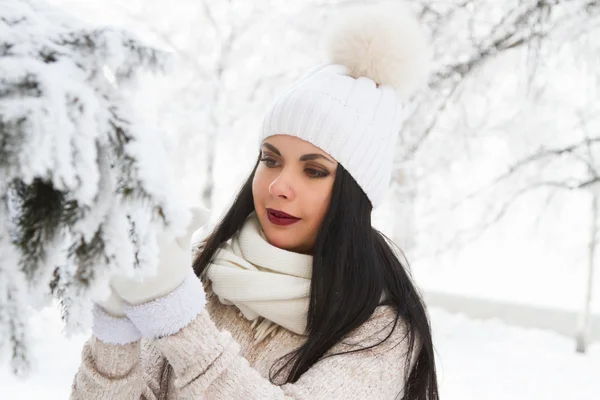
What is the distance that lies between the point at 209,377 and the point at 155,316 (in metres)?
0.16

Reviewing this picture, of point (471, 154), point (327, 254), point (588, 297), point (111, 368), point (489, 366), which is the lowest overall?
point (489, 366)

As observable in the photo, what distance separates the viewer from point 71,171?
49 centimetres

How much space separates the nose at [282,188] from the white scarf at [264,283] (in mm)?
141

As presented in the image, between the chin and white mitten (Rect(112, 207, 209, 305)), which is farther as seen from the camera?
the chin

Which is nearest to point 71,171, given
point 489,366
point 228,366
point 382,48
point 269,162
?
point 228,366

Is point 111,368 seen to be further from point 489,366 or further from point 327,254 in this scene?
point 489,366

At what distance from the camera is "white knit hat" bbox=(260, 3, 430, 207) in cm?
139

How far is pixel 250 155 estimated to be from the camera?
5.00 metres

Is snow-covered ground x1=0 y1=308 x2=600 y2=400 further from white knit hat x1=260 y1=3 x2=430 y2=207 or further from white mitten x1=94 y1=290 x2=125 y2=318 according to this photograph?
white mitten x1=94 y1=290 x2=125 y2=318

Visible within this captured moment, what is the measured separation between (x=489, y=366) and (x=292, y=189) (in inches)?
146

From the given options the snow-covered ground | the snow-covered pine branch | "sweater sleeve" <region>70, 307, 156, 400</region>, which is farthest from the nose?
the snow-covered ground

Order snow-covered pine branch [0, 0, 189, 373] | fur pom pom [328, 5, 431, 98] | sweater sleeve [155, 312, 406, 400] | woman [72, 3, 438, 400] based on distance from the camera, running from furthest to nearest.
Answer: fur pom pom [328, 5, 431, 98] < woman [72, 3, 438, 400] < sweater sleeve [155, 312, 406, 400] < snow-covered pine branch [0, 0, 189, 373]

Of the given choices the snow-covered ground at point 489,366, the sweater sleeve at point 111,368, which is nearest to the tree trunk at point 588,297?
the snow-covered ground at point 489,366

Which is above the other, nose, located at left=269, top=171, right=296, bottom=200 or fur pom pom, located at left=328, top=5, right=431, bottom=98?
fur pom pom, located at left=328, top=5, right=431, bottom=98
